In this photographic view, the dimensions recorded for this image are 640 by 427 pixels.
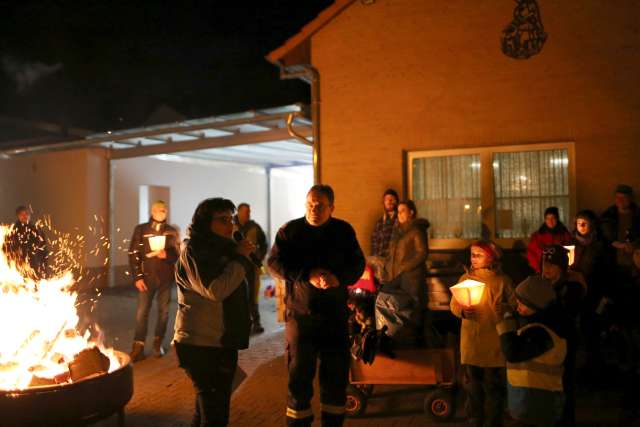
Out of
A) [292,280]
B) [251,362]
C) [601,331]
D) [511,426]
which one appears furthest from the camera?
[251,362]

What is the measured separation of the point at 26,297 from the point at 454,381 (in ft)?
13.9

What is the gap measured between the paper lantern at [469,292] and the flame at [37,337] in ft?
9.74

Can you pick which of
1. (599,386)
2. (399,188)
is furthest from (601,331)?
(399,188)

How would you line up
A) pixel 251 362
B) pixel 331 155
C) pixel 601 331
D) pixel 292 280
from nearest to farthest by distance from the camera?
pixel 292 280, pixel 601 331, pixel 251 362, pixel 331 155

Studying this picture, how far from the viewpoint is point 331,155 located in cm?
831

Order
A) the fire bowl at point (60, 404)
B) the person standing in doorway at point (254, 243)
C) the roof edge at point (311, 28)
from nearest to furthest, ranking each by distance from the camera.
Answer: the fire bowl at point (60, 404), the roof edge at point (311, 28), the person standing in doorway at point (254, 243)

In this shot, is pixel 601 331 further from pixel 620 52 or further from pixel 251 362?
pixel 251 362

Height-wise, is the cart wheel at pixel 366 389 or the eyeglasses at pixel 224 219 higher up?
the eyeglasses at pixel 224 219

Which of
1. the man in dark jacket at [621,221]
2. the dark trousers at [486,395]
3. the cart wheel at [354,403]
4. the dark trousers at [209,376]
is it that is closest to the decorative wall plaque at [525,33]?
the man in dark jacket at [621,221]

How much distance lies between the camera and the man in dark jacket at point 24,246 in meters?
9.48

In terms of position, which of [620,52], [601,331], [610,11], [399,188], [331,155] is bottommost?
[601,331]

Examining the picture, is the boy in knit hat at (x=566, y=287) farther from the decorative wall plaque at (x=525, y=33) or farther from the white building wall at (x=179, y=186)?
the white building wall at (x=179, y=186)

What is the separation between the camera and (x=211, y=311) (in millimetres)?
3896

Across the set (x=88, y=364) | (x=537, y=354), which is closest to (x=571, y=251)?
(x=537, y=354)
